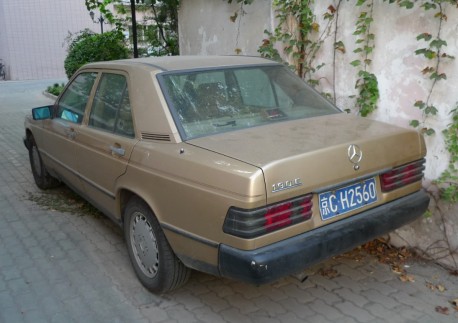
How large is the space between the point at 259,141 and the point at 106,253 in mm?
1966

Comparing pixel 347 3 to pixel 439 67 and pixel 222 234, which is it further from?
pixel 222 234

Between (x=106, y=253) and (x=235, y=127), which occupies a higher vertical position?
(x=235, y=127)

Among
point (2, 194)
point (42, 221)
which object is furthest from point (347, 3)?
point (2, 194)

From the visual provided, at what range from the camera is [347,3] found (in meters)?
4.31

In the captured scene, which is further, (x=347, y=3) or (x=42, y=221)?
(x=42, y=221)

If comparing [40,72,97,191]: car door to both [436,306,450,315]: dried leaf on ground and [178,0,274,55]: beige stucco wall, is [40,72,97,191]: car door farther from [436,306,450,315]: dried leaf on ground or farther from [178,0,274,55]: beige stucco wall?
[436,306,450,315]: dried leaf on ground

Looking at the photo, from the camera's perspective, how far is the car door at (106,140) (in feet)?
11.2

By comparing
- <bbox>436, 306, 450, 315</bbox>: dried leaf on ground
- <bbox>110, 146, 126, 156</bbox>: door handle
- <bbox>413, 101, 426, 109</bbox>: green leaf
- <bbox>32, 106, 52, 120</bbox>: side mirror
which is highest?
<bbox>413, 101, 426, 109</bbox>: green leaf

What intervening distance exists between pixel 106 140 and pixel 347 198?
6.11ft

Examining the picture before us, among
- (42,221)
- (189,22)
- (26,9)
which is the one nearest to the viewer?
(42,221)

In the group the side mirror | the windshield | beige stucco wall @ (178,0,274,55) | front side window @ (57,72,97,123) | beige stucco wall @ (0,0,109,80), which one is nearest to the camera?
the windshield

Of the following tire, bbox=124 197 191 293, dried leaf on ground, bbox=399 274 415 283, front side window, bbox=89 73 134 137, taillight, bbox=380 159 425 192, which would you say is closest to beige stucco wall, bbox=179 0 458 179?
taillight, bbox=380 159 425 192

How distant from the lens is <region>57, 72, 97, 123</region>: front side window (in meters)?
4.18

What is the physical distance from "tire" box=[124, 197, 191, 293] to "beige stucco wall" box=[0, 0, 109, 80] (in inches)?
797
